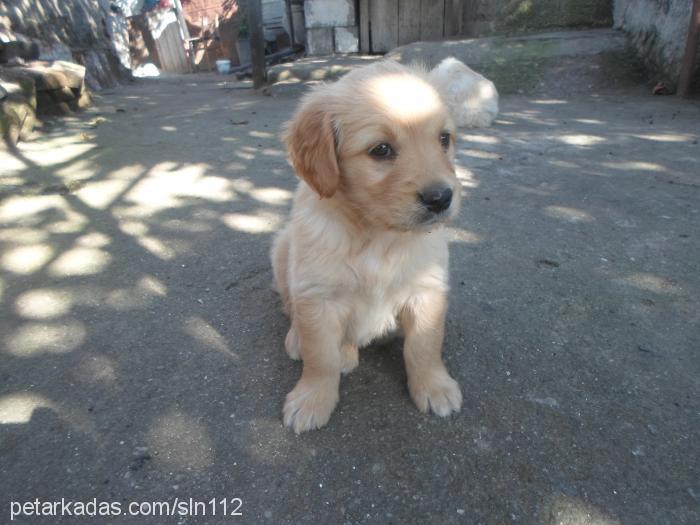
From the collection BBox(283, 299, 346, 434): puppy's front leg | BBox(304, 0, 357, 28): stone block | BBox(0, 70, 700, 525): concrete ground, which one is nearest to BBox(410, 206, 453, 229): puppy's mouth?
BBox(283, 299, 346, 434): puppy's front leg

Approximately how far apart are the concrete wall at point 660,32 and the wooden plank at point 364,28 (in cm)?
570

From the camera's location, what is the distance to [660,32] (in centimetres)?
706

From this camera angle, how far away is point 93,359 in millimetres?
2057

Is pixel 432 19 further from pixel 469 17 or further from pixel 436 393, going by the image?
pixel 436 393

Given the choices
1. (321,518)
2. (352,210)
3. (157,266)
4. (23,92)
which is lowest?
(321,518)

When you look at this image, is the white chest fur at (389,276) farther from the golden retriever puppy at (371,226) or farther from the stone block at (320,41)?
the stone block at (320,41)

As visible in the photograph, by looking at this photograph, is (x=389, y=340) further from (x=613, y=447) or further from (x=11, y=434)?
(x=11, y=434)

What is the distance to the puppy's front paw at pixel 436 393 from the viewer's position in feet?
5.68

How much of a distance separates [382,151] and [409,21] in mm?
11177

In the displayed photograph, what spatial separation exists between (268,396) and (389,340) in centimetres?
65

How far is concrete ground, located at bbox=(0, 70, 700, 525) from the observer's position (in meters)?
1.46

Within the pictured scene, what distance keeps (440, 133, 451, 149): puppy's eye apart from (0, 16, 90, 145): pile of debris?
17.7ft

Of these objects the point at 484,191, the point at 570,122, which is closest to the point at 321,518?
the point at 484,191

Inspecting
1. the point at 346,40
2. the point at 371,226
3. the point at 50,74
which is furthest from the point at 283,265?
the point at 346,40
